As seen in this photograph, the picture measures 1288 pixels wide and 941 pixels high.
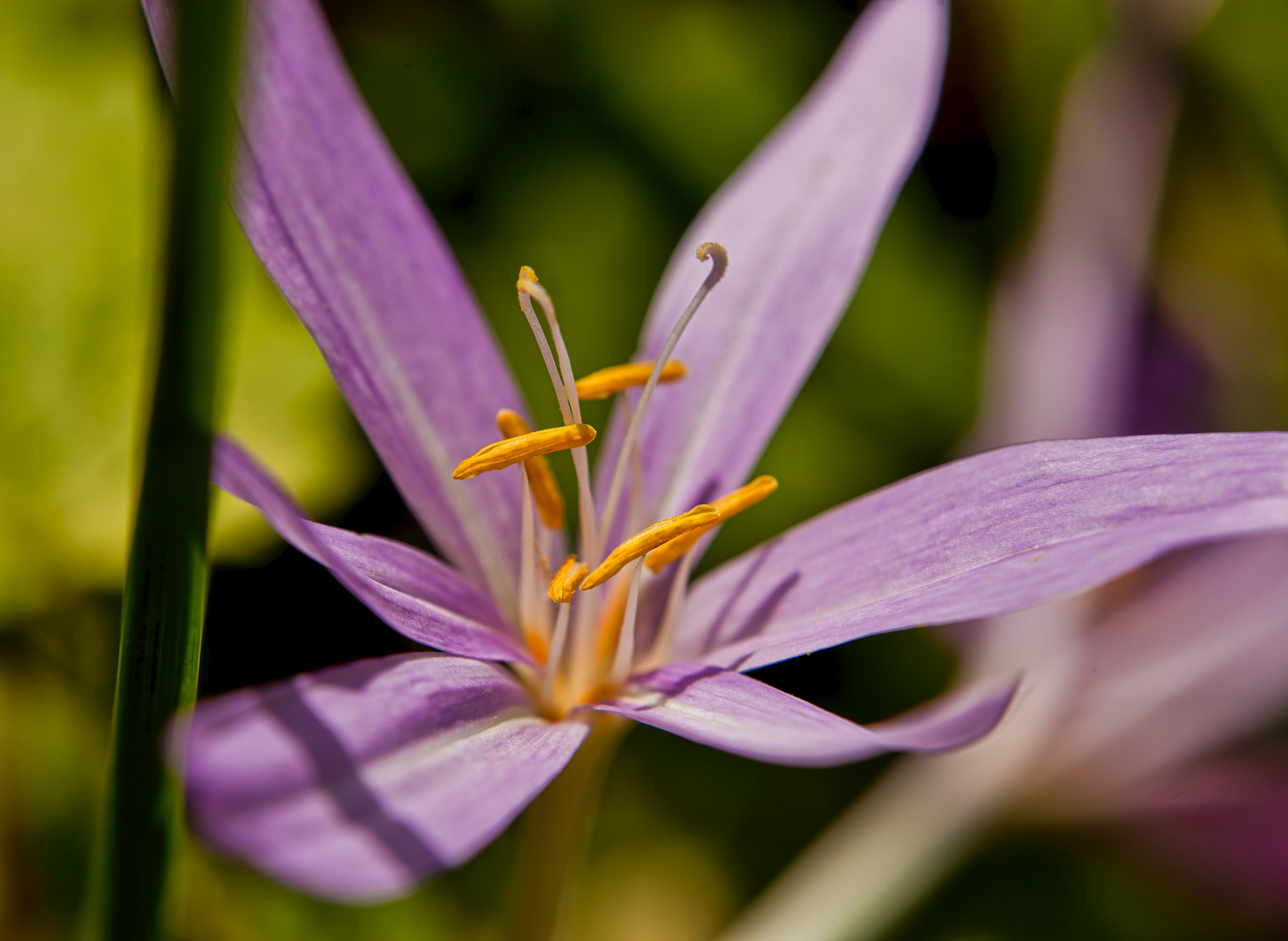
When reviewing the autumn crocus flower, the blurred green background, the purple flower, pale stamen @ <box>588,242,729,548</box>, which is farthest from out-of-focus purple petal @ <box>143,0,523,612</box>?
the autumn crocus flower

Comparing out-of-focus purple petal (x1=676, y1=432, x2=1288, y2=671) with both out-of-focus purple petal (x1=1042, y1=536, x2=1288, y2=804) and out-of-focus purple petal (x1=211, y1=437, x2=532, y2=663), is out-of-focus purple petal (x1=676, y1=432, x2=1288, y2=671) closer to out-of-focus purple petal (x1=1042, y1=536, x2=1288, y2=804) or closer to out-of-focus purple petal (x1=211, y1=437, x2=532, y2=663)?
out-of-focus purple petal (x1=211, y1=437, x2=532, y2=663)

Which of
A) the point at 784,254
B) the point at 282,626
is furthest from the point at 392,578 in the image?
the point at 282,626

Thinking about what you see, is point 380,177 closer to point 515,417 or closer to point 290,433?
point 515,417

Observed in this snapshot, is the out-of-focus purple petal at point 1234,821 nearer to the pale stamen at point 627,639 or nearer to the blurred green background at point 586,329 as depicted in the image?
the blurred green background at point 586,329

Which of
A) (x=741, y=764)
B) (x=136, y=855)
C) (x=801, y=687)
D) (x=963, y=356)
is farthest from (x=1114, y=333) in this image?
(x=136, y=855)

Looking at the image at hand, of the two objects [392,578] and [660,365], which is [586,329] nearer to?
[660,365]
